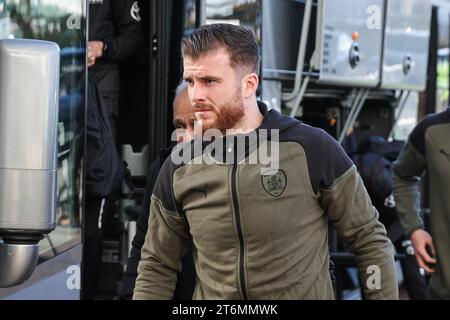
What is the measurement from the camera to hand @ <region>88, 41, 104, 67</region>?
12.9 ft

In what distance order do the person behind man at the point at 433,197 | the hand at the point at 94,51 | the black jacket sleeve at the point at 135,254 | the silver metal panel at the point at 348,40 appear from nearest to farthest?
the black jacket sleeve at the point at 135,254 < the person behind man at the point at 433,197 < the hand at the point at 94,51 < the silver metal panel at the point at 348,40

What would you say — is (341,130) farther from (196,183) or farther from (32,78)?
(32,78)

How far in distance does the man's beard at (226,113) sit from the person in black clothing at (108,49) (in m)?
1.68

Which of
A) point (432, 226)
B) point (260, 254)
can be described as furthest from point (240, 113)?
point (432, 226)

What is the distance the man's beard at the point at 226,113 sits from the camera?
2.23 metres

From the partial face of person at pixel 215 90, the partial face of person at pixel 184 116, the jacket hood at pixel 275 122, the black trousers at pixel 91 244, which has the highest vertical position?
the partial face of person at pixel 215 90

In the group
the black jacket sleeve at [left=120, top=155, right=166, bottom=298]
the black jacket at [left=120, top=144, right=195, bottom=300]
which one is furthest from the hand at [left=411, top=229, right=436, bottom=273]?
the black jacket sleeve at [left=120, top=155, right=166, bottom=298]

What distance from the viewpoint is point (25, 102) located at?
6.59 ft

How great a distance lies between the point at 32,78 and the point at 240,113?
528mm

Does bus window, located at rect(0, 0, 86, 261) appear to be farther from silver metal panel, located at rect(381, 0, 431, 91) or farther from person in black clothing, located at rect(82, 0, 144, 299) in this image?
silver metal panel, located at rect(381, 0, 431, 91)

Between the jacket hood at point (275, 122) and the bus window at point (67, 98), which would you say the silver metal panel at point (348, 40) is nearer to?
the bus window at point (67, 98)

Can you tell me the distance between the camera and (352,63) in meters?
4.68

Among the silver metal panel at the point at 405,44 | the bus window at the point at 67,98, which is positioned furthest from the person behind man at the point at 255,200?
the silver metal panel at the point at 405,44
